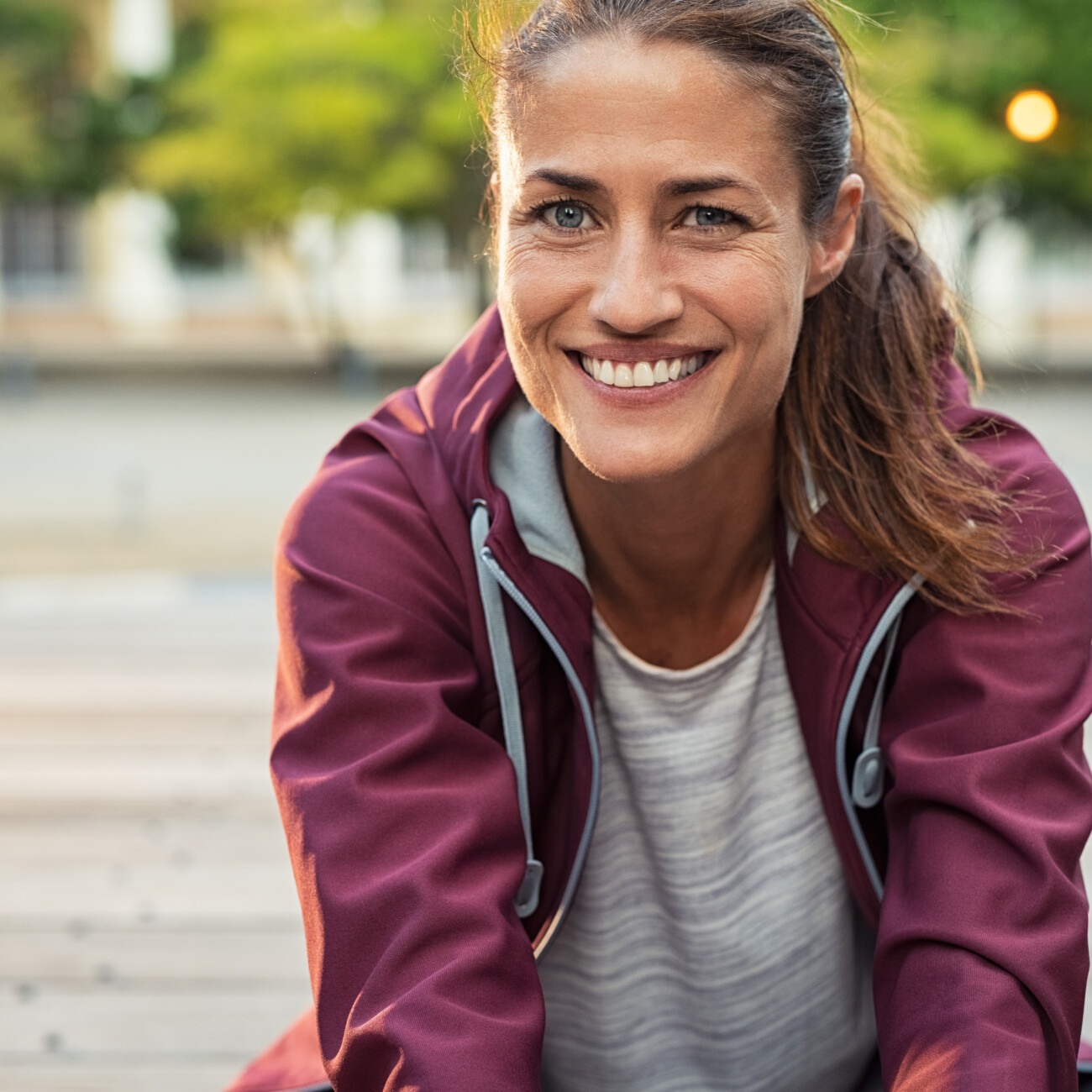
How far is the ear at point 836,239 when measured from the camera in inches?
65.9

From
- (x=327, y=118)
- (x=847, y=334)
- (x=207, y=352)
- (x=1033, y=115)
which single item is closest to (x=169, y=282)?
(x=207, y=352)

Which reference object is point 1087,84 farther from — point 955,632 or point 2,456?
point 955,632

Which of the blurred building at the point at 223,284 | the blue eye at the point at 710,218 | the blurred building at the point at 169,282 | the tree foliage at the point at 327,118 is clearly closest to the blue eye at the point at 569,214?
the blue eye at the point at 710,218

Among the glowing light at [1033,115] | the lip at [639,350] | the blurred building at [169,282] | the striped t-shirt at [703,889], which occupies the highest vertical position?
the glowing light at [1033,115]

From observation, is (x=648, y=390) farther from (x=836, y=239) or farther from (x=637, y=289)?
(x=836, y=239)

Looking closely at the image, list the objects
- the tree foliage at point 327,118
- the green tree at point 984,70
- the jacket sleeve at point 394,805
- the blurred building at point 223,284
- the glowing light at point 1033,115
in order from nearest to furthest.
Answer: the jacket sleeve at point 394,805 → the glowing light at point 1033,115 → the green tree at point 984,70 → the tree foliage at point 327,118 → the blurred building at point 223,284

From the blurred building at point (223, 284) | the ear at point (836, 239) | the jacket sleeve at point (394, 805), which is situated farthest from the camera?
the blurred building at point (223, 284)

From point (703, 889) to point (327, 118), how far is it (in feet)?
61.1

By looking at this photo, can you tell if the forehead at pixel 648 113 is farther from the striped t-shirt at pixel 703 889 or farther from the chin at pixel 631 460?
the striped t-shirt at pixel 703 889

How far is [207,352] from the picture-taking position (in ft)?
92.5

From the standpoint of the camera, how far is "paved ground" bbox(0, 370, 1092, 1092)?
2.68m

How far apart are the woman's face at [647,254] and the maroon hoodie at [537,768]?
144 mm

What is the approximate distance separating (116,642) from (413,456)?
12.6 ft

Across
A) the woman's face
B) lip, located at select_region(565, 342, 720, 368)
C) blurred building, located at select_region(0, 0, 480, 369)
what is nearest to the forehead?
the woman's face
